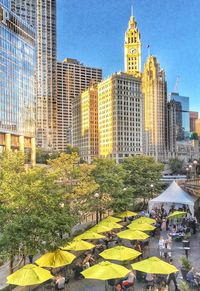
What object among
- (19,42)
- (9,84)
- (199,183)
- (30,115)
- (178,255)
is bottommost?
(178,255)

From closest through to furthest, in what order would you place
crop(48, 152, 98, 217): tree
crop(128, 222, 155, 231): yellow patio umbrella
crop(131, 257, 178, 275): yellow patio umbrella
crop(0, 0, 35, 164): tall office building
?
crop(131, 257, 178, 275): yellow patio umbrella, crop(128, 222, 155, 231): yellow patio umbrella, crop(48, 152, 98, 217): tree, crop(0, 0, 35, 164): tall office building

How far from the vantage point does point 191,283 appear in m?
17.7

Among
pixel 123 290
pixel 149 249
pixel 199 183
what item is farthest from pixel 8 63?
pixel 123 290

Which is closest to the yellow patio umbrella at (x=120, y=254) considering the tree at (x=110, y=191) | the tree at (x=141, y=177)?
the tree at (x=110, y=191)

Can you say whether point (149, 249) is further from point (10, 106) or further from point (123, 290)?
point (10, 106)

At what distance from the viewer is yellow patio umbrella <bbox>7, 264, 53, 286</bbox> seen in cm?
1510

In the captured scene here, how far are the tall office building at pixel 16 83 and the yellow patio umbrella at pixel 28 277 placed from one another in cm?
7874

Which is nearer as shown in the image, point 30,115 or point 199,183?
point 199,183

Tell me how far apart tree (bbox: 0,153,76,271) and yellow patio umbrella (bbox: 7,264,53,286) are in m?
2.01

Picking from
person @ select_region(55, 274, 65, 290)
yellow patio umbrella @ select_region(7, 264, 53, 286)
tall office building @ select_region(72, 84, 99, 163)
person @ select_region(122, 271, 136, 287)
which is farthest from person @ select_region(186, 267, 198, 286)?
tall office building @ select_region(72, 84, 99, 163)

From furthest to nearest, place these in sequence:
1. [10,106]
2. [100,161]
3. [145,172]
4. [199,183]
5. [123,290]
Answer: [10,106]
[145,172]
[100,161]
[199,183]
[123,290]

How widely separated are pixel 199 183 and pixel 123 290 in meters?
21.9

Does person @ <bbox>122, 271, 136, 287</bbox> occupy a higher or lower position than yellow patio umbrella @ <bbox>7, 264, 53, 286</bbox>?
lower

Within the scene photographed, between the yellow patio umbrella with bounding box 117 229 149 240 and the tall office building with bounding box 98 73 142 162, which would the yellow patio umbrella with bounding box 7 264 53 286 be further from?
the tall office building with bounding box 98 73 142 162
